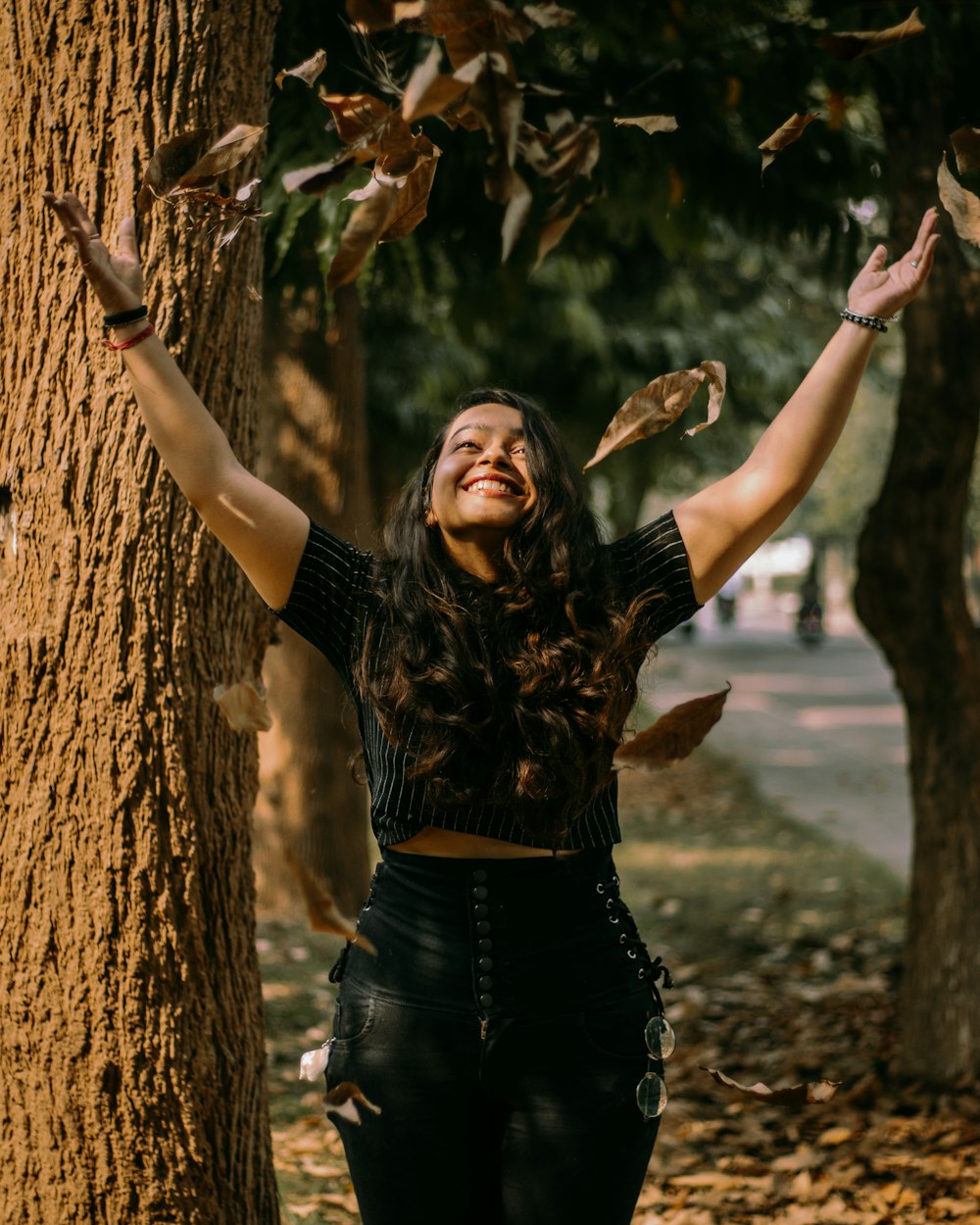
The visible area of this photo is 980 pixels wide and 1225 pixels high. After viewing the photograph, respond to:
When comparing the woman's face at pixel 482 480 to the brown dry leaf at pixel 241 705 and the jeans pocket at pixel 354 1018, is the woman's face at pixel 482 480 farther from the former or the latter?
the jeans pocket at pixel 354 1018

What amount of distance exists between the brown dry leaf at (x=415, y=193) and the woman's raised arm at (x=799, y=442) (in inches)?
26.1

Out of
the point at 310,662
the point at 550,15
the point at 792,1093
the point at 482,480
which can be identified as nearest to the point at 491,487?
the point at 482,480

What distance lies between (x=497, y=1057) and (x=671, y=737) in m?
0.58

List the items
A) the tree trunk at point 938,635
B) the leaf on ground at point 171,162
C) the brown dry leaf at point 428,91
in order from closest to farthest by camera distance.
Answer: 1. the brown dry leaf at point 428,91
2. the leaf on ground at point 171,162
3. the tree trunk at point 938,635

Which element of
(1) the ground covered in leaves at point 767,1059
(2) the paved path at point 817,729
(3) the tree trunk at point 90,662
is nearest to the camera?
(3) the tree trunk at point 90,662

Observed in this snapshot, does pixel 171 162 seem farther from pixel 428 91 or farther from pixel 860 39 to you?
pixel 860 39

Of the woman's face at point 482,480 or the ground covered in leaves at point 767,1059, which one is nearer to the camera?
the woman's face at point 482,480

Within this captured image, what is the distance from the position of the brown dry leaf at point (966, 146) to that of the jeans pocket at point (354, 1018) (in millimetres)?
1661

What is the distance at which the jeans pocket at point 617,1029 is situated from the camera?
207 centimetres

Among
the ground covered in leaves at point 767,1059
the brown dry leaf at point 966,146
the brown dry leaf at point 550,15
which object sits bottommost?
the ground covered in leaves at point 767,1059

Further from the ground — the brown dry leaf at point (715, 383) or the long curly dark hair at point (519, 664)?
the brown dry leaf at point (715, 383)

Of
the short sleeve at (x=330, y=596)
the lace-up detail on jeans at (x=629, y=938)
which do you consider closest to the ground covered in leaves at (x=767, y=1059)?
the lace-up detail on jeans at (x=629, y=938)

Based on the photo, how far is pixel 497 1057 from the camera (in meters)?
2.04

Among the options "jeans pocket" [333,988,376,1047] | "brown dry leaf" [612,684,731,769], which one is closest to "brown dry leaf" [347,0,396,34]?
"brown dry leaf" [612,684,731,769]
